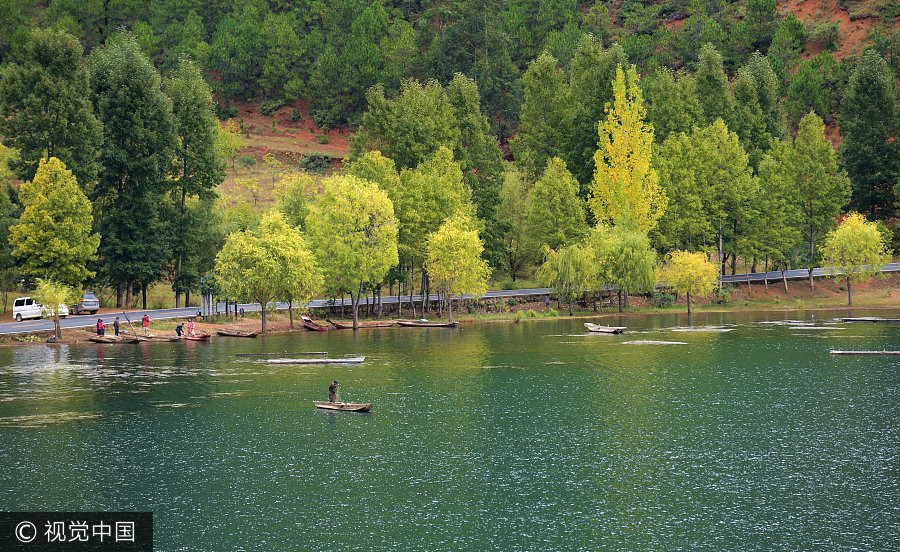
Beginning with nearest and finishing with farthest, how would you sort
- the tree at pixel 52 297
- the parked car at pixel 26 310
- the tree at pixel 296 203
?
the tree at pixel 52 297
the parked car at pixel 26 310
the tree at pixel 296 203

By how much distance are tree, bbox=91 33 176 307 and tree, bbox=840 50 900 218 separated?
107m

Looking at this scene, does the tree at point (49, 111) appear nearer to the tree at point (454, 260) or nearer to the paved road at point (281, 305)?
the paved road at point (281, 305)

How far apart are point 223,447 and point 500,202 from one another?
9524cm

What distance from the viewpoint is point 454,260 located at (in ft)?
391

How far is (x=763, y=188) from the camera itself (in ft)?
471

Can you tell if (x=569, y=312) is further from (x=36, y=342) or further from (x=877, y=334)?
(x=36, y=342)

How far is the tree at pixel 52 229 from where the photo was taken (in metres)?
102

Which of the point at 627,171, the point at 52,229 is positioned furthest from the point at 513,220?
the point at 52,229

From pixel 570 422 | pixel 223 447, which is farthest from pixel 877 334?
pixel 223 447

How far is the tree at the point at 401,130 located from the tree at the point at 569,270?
938 inches

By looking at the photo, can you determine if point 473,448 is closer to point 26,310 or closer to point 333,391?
point 333,391

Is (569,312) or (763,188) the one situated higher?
(763,188)

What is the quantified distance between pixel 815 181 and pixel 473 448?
109 m

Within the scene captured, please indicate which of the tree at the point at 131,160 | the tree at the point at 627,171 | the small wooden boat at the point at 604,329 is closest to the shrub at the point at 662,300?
the tree at the point at 627,171
